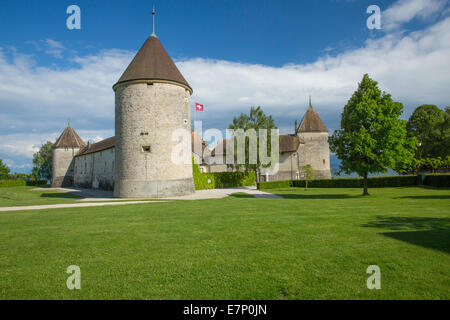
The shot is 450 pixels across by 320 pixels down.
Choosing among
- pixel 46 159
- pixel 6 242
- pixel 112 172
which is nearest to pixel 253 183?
pixel 112 172

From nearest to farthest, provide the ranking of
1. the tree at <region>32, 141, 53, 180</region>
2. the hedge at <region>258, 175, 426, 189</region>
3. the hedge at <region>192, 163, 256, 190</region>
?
the hedge at <region>258, 175, 426, 189</region> → the hedge at <region>192, 163, 256, 190</region> → the tree at <region>32, 141, 53, 180</region>

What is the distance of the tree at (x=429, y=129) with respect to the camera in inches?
1389

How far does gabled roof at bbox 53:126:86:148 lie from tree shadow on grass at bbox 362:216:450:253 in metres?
50.9

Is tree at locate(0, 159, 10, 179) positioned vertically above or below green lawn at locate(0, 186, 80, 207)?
above

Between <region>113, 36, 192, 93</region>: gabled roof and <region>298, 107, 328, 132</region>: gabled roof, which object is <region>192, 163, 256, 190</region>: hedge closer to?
<region>113, 36, 192, 93</region>: gabled roof

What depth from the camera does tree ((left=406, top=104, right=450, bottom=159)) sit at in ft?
116

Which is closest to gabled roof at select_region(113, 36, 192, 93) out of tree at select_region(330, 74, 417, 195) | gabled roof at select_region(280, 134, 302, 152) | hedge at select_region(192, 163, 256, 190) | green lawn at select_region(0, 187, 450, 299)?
hedge at select_region(192, 163, 256, 190)

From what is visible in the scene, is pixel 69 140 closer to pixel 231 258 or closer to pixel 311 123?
pixel 311 123

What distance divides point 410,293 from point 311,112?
150 feet

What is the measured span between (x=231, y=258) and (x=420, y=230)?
19.2ft

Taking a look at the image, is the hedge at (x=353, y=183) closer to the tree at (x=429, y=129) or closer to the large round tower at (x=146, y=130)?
the tree at (x=429, y=129)

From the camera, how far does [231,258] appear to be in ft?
18.1

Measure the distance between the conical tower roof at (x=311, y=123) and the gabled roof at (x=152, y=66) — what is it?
2715cm

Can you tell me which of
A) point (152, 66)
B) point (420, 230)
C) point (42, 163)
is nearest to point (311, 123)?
point (152, 66)
